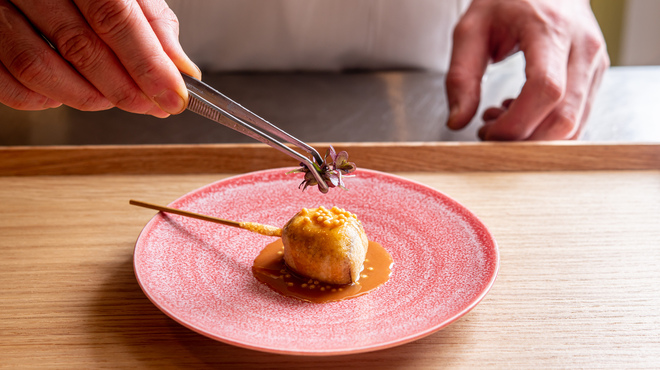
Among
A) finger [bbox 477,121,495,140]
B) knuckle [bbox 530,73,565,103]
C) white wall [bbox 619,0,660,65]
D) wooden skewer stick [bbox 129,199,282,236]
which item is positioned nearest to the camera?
wooden skewer stick [bbox 129,199,282,236]

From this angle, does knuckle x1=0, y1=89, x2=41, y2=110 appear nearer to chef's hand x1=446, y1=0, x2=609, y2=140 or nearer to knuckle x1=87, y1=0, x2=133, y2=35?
knuckle x1=87, y1=0, x2=133, y2=35

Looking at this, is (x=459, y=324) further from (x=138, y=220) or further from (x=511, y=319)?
(x=138, y=220)

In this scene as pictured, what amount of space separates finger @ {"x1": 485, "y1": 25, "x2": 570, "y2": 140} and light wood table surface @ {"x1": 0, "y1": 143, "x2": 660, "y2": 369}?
0.41ft

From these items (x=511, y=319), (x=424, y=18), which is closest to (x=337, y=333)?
(x=511, y=319)

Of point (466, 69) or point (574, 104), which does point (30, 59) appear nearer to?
point (466, 69)

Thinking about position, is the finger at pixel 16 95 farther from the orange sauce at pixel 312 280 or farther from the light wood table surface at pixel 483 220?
the orange sauce at pixel 312 280

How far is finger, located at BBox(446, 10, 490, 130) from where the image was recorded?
1481 mm

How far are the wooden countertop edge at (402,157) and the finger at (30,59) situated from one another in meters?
0.38

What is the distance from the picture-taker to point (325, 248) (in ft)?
2.72

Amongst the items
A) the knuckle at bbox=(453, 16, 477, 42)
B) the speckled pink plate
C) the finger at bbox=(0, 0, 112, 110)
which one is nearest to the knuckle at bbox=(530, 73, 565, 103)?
the knuckle at bbox=(453, 16, 477, 42)

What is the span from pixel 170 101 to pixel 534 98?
0.93 metres

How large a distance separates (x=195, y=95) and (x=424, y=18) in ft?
4.41

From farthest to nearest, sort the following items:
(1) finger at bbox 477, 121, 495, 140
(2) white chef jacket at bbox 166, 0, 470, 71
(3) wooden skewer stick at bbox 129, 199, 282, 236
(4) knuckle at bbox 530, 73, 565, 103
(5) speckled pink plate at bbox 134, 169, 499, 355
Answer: (2) white chef jacket at bbox 166, 0, 470, 71 < (1) finger at bbox 477, 121, 495, 140 < (4) knuckle at bbox 530, 73, 565, 103 < (3) wooden skewer stick at bbox 129, 199, 282, 236 < (5) speckled pink plate at bbox 134, 169, 499, 355

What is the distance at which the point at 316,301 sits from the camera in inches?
31.0
